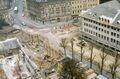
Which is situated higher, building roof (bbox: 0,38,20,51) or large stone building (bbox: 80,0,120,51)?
large stone building (bbox: 80,0,120,51)

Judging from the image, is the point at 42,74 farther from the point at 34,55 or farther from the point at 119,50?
the point at 119,50

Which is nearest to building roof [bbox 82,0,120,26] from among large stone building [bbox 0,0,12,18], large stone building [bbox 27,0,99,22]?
large stone building [bbox 27,0,99,22]

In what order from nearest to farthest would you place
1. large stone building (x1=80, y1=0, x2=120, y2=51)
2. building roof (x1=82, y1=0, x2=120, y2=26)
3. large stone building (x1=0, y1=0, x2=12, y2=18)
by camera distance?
large stone building (x1=80, y1=0, x2=120, y2=51) < building roof (x1=82, y1=0, x2=120, y2=26) < large stone building (x1=0, y1=0, x2=12, y2=18)

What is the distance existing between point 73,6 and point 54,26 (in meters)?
14.5

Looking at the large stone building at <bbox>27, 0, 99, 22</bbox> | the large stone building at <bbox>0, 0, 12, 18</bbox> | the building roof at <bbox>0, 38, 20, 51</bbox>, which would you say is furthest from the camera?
the large stone building at <bbox>0, 0, 12, 18</bbox>

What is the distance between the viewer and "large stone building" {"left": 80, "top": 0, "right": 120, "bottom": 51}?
263 ft

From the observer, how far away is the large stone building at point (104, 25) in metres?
80.1

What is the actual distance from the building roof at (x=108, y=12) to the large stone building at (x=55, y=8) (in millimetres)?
26113

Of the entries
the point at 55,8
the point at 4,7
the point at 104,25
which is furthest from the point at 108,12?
the point at 4,7

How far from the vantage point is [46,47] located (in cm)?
8912

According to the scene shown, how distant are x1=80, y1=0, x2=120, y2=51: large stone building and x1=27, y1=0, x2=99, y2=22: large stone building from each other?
83.6 ft

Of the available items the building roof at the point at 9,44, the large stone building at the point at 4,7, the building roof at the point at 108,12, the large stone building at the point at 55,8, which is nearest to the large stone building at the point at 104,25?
the building roof at the point at 108,12

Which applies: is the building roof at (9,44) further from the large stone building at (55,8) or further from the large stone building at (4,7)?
the large stone building at (4,7)

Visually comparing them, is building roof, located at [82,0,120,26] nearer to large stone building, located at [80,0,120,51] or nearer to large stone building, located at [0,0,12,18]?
large stone building, located at [80,0,120,51]
